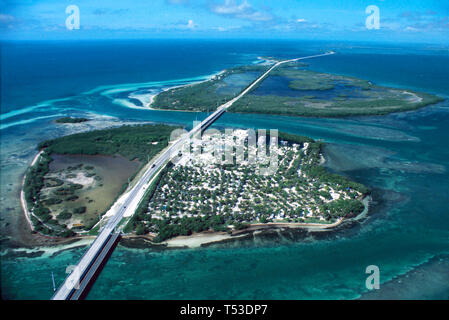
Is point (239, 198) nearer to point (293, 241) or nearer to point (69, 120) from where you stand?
point (293, 241)

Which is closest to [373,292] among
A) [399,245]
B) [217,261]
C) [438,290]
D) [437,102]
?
[438,290]

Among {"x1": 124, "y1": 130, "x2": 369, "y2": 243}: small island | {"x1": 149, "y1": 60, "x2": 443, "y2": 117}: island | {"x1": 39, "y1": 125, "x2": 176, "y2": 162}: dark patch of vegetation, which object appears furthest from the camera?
{"x1": 149, "y1": 60, "x2": 443, "y2": 117}: island

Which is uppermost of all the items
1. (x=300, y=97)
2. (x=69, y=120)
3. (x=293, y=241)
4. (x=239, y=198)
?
(x=300, y=97)

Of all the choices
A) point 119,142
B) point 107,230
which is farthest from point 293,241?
point 119,142

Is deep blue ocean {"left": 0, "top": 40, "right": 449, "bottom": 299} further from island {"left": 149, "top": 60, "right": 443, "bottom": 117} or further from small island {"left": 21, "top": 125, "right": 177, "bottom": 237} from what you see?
island {"left": 149, "top": 60, "right": 443, "bottom": 117}

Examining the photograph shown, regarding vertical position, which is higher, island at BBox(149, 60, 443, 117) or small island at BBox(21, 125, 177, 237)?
island at BBox(149, 60, 443, 117)

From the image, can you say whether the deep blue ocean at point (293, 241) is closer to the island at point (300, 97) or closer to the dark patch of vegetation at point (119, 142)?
the island at point (300, 97)

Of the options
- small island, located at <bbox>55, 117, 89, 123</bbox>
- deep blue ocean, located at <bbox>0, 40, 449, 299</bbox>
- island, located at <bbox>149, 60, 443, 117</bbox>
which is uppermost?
island, located at <bbox>149, 60, 443, 117</bbox>

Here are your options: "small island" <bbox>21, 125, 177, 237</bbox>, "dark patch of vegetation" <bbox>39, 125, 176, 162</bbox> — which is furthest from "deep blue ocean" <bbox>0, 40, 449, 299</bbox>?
"dark patch of vegetation" <bbox>39, 125, 176, 162</bbox>

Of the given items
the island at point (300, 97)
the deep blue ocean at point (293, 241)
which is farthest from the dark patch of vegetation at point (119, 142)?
the island at point (300, 97)
